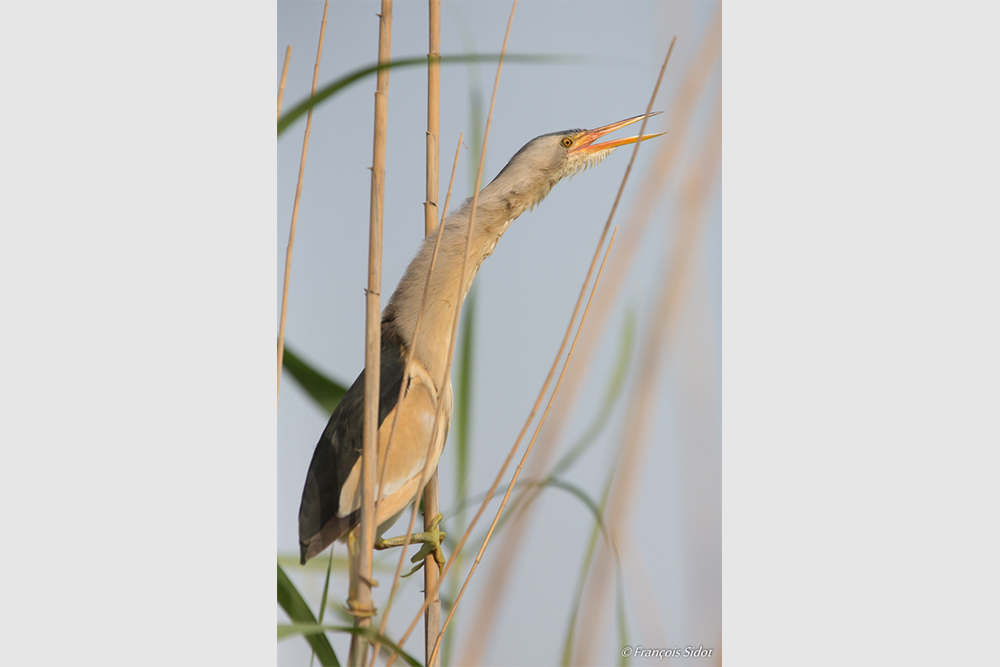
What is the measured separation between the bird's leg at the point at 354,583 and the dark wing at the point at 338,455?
21 millimetres

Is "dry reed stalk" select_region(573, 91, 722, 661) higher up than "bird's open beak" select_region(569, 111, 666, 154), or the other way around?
"bird's open beak" select_region(569, 111, 666, 154)

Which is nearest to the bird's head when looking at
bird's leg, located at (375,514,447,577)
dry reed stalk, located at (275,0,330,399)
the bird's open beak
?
the bird's open beak

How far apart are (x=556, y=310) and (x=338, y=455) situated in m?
0.44

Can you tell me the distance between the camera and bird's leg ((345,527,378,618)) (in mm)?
1207

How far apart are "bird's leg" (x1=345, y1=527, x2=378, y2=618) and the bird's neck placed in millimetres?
296

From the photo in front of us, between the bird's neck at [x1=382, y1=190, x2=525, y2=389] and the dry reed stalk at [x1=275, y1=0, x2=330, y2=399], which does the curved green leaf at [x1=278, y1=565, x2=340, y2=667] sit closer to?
the dry reed stalk at [x1=275, y1=0, x2=330, y2=399]

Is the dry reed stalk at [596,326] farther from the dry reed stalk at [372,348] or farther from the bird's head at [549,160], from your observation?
the dry reed stalk at [372,348]

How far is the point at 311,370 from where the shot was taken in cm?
129

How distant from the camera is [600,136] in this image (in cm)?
130

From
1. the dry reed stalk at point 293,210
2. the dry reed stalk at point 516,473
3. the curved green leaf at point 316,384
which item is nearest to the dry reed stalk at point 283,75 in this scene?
the dry reed stalk at point 293,210

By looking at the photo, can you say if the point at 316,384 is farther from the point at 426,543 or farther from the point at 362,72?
the point at 362,72

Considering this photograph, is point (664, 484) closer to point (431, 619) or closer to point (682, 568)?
point (682, 568)

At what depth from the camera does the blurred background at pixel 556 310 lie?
1.26 metres

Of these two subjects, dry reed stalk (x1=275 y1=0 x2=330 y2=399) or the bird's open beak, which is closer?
dry reed stalk (x1=275 y1=0 x2=330 y2=399)
